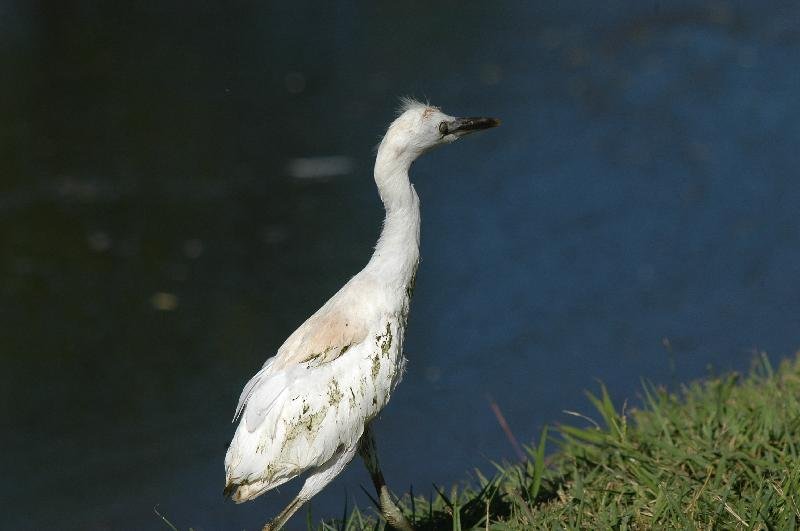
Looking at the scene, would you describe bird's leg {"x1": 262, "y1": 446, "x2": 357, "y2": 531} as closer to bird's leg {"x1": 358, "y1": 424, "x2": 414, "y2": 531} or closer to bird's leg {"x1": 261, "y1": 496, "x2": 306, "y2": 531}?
bird's leg {"x1": 261, "y1": 496, "x2": 306, "y2": 531}

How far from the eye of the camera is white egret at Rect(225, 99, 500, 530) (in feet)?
15.2

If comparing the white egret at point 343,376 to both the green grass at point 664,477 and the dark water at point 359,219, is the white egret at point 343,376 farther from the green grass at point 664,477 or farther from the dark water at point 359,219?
the dark water at point 359,219

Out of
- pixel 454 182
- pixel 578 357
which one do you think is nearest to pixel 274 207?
pixel 454 182

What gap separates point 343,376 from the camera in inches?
185

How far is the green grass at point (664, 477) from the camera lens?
4.38 meters

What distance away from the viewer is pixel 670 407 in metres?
5.71

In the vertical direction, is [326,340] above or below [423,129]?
below

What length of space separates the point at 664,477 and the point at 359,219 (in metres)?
6.23

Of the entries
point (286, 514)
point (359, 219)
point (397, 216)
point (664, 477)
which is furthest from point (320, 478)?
point (359, 219)

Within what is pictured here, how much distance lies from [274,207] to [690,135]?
4.06 meters

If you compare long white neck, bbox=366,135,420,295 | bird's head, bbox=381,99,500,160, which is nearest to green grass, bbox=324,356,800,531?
long white neck, bbox=366,135,420,295

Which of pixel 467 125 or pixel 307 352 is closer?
pixel 307 352

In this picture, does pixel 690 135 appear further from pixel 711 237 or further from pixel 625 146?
pixel 711 237

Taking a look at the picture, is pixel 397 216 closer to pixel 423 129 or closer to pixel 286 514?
pixel 423 129
